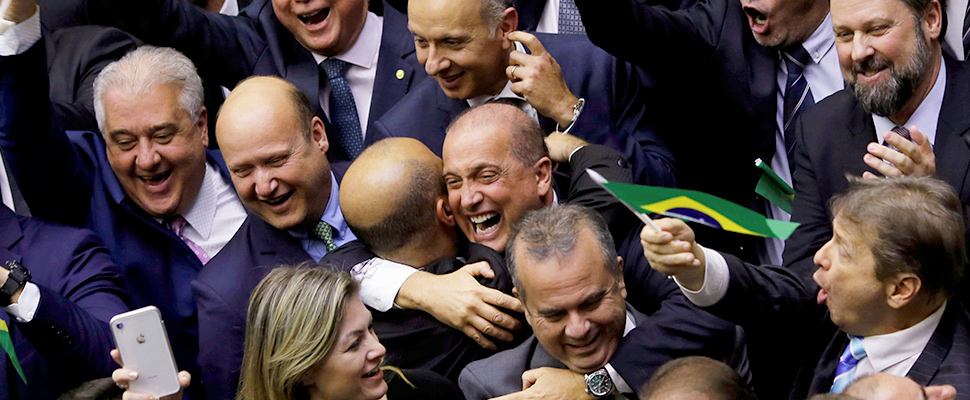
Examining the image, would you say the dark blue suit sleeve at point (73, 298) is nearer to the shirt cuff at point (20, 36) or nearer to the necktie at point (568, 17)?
the shirt cuff at point (20, 36)

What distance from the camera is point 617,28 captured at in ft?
13.4

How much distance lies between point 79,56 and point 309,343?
2.24m

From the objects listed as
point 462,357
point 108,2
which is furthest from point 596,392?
point 108,2

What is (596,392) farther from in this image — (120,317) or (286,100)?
(286,100)

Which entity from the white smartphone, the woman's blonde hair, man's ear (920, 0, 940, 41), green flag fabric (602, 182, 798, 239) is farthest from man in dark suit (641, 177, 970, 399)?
the white smartphone

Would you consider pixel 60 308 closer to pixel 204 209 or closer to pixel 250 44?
pixel 204 209

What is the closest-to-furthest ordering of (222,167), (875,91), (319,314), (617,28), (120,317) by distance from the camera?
(120,317) < (319,314) < (875,91) < (617,28) < (222,167)

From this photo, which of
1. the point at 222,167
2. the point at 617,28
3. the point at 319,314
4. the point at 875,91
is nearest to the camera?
the point at 319,314

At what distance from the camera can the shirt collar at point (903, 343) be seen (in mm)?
3016

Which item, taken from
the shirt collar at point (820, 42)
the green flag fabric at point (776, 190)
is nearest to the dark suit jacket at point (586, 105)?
the green flag fabric at point (776, 190)

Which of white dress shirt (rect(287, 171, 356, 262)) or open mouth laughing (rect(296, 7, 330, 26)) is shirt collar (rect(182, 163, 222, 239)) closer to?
white dress shirt (rect(287, 171, 356, 262))

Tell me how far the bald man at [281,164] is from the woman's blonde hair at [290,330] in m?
0.90

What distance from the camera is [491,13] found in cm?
425

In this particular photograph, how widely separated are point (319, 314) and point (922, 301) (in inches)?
64.3
